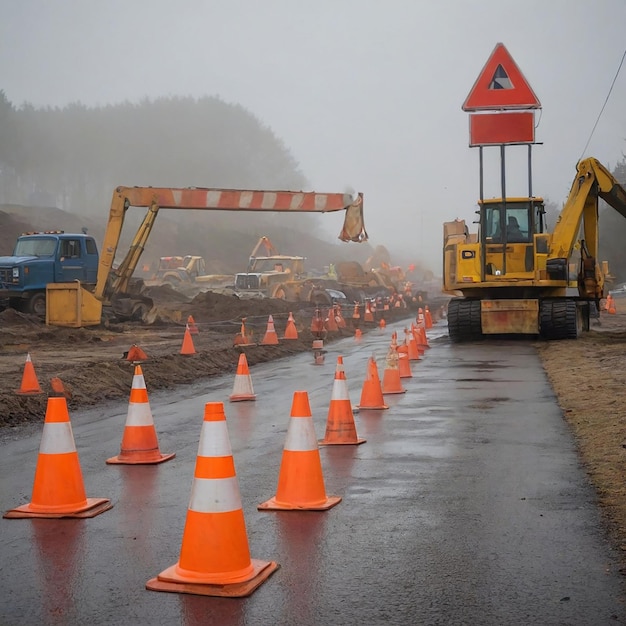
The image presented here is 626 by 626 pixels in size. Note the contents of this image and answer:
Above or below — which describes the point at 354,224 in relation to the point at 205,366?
above

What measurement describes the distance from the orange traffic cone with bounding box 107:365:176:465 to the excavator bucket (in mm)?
20397

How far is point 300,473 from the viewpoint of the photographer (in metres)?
6.74

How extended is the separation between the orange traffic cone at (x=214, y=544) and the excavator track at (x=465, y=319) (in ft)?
62.6

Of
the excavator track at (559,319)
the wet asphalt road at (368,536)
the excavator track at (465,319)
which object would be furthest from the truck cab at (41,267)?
the wet asphalt road at (368,536)

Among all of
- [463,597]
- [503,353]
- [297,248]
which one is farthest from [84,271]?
[297,248]

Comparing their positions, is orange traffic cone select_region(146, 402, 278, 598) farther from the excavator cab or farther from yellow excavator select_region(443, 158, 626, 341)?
the excavator cab

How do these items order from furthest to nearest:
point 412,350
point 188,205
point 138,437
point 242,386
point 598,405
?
point 188,205, point 412,350, point 242,386, point 598,405, point 138,437

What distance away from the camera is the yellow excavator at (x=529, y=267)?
23016 mm

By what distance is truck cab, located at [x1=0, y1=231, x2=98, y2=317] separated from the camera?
29.0 metres

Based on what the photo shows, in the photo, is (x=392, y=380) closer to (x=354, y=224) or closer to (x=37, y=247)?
(x=354, y=224)

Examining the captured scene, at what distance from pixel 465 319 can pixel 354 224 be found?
21.6ft

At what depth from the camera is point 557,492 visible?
7.13 m

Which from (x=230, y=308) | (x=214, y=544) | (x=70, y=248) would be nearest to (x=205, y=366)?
(x=70, y=248)

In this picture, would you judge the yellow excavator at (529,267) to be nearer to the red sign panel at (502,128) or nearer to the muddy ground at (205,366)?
the muddy ground at (205,366)
